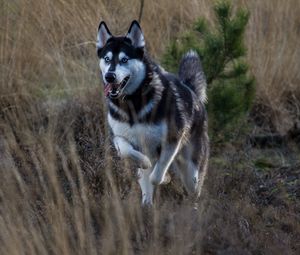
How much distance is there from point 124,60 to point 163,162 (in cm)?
81

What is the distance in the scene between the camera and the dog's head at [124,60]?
22.3 feet

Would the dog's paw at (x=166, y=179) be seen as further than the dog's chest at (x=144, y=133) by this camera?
Yes

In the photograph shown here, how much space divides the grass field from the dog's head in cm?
48

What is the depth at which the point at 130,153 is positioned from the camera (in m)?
6.73

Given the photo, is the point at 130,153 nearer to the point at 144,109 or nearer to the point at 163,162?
the point at 163,162

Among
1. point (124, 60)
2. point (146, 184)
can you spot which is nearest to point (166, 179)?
point (146, 184)

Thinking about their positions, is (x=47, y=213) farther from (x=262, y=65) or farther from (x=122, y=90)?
(x=262, y=65)

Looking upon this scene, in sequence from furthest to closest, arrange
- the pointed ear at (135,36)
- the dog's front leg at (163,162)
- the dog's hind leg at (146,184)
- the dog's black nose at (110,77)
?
the dog's hind leg at (146,184)
the pointed ear at (135,36)
the dog's front leg at (163,162)
the dog's black nose at (110,77)

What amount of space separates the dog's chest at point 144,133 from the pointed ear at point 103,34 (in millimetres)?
701

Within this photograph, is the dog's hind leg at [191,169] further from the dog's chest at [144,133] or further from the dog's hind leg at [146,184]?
the dog's chest at [144,133]

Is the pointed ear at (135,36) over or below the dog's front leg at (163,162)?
over

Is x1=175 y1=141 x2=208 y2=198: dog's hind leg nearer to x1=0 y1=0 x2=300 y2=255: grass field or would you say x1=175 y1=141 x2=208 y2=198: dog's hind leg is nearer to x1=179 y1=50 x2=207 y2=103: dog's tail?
x1=0 y1=0 x2=300 y2=255: grass field

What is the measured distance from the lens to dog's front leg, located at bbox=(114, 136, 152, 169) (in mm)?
6676

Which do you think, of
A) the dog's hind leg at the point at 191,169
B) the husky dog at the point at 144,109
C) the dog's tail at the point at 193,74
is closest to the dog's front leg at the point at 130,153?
the husky dog at the point at 144,109
